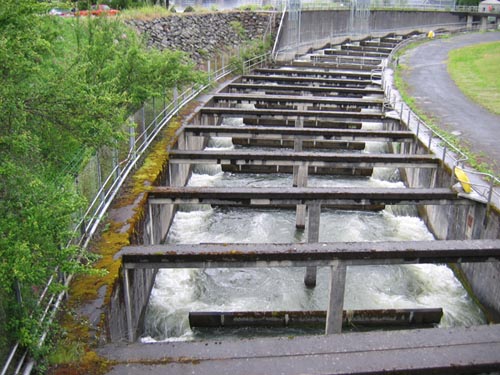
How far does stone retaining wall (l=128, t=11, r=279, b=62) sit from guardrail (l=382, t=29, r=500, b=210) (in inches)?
627

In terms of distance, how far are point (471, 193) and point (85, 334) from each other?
11736 millimetres

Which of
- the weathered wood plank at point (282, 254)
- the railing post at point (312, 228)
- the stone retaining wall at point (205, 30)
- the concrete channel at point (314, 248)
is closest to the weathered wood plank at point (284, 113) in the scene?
the concrete channel at point (314, 248)

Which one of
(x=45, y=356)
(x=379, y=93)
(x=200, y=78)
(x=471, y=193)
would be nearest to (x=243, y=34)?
(x=379, y=93)

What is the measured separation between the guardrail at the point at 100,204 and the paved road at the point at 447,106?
12580mm

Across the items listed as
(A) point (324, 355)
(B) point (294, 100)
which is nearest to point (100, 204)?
(A) point (324, 355)

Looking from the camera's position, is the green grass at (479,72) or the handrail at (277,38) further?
the handrail at (277,38)

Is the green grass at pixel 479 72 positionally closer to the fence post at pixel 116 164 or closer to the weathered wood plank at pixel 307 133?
the weathered wood plank at pixel 307 133

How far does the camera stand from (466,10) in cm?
8081

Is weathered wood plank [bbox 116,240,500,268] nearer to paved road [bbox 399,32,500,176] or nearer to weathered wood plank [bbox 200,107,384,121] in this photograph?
paved road [bbox 399,32,500,176]

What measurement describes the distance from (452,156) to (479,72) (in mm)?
24938

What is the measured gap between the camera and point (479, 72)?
40.3 meters

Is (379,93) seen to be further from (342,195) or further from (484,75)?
(342,195)

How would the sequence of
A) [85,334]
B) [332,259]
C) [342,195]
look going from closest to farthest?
[85,334], [332,259], [342,195]

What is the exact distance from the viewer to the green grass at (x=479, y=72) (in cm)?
3092
